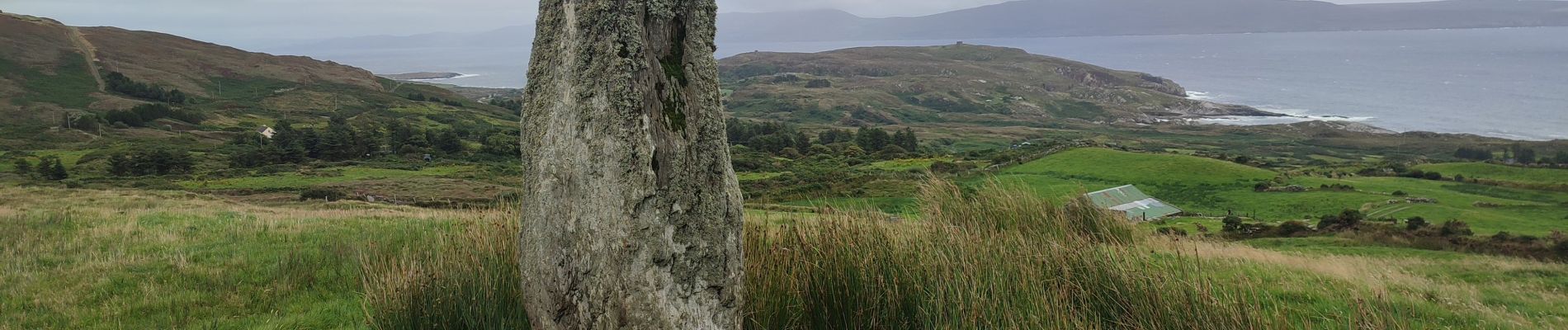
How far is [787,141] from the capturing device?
108125 mm

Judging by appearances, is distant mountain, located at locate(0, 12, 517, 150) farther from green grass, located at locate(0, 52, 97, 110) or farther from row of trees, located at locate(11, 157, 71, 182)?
row of trees, located at locate(11, 157, 71, 182)

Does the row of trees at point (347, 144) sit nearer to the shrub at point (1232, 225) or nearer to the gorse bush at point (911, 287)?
the shrub at point (1232, 225)

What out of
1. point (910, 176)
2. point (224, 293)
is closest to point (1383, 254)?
point (224, 293)

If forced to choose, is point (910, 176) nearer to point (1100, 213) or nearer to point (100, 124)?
point (1100, 213)

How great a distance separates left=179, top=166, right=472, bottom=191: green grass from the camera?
58.0 meters

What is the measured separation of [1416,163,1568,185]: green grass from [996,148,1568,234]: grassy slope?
5327 millimetres

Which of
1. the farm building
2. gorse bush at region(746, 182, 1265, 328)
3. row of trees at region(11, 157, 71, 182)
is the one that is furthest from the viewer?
row of trees at region(11, 157, 71, 182)

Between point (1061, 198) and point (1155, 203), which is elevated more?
point (1061, 198)

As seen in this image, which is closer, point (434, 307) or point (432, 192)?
point (434, 307)

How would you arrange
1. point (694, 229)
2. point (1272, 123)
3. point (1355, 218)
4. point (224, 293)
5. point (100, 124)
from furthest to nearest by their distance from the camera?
point (1272, 123)
point (100, 124)
point (1355, 218)
point (224, 293)
point (694, 229)

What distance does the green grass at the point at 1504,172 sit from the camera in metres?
61.5

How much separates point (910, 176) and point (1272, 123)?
13576 centimetres

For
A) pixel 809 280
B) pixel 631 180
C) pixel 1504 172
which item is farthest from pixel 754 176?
pixel 631 180

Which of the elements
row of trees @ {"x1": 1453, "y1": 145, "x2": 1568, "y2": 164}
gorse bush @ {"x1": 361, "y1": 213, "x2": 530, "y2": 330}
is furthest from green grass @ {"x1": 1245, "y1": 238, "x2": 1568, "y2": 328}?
row of trees @ {"x1": 1453, "y1": 145, "x2": 1568, "y2": 164}
